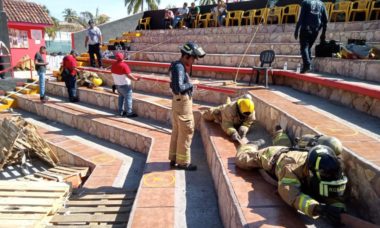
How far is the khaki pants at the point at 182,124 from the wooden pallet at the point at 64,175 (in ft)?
7.15

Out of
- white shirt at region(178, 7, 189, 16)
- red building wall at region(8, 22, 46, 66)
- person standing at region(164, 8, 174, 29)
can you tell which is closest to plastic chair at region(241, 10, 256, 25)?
white shirt at region(178, 7, 189, 16)

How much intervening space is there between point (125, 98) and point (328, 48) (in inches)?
188

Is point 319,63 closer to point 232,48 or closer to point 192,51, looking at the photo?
point 232,48

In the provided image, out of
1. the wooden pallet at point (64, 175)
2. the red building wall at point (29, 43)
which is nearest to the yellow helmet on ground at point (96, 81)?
the wooden pallet at point (64, 175)

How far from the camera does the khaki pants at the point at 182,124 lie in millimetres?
4340

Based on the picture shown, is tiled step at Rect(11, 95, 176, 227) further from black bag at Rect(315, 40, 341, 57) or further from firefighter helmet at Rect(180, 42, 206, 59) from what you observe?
black bag at Rect(315, 40, 341, 57)

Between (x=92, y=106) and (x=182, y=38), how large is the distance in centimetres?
577

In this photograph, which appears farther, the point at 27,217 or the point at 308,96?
the point at 308,96

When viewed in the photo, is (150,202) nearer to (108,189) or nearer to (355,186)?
(108,189)

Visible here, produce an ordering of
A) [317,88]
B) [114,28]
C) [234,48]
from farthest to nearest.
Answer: [114,28], [234,48], [317,88]

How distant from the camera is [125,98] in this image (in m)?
7.65

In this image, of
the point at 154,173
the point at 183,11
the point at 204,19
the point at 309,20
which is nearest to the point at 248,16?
the point at 204,19

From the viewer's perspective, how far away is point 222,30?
1284cm

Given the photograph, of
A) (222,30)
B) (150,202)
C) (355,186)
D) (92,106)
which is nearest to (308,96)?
(355,186)
